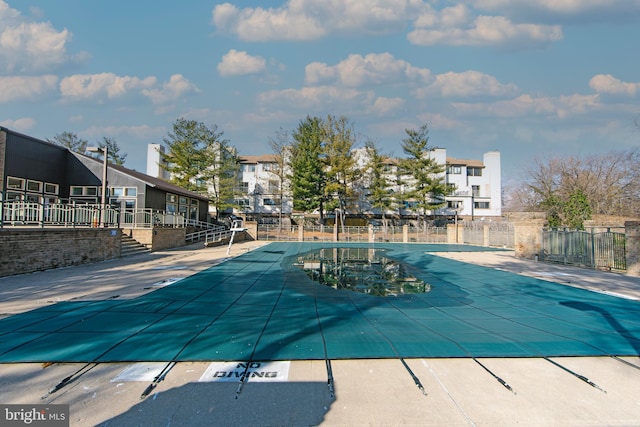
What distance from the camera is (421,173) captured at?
133 feet

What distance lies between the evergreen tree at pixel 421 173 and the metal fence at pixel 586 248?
923 inches

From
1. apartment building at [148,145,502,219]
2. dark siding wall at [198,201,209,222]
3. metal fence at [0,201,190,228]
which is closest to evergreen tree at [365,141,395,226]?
apartment building at [148,145,502,219]

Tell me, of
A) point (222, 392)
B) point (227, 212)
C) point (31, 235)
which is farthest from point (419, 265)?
point (227, 212)

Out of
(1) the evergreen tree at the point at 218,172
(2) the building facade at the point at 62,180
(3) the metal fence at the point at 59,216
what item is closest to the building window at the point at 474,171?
(1) the evergreen tree at the point at 218,172

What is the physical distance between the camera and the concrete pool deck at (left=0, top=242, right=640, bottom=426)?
9.93ft

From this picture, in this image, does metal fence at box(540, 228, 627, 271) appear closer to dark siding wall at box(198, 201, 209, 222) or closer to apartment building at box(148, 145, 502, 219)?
apartment building at box(148, 145, 502, 219)

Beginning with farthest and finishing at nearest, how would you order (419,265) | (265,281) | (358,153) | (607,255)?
1. (358,153)
2. (419,265)
3. (607,255)
4. (265,281)

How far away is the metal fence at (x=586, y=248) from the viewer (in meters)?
13.0

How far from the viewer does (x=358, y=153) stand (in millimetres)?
44344

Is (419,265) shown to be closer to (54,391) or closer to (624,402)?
(624,402)

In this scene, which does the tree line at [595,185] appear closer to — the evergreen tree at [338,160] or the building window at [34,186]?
the evergreen tree at [338,160]

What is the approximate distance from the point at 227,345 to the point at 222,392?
1.29 metres
